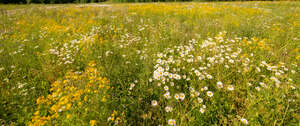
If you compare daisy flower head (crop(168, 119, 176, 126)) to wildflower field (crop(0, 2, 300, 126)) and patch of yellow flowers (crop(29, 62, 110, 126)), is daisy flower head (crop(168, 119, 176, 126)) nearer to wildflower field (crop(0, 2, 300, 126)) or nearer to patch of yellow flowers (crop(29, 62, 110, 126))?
wildflower field (crop(0, 2, 300, 126))

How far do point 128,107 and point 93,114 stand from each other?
534 mm

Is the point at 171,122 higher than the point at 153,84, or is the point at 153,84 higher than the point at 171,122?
the point at 153,84

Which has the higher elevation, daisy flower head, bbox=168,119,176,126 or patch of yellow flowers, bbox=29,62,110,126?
patch of yellow flowers, bbox=29,62,110,126

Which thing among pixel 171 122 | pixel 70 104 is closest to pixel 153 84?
pixel 171 122

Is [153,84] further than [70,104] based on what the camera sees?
Yes

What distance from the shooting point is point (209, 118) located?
6.23ft

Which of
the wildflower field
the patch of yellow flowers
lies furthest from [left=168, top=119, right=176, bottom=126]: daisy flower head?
the patch of yellow flowers

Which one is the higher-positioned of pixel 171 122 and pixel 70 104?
pixel 70 104

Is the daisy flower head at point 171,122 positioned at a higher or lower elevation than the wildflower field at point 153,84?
lower

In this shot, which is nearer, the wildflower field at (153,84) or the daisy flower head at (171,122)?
the daisy flower head at (171,122)

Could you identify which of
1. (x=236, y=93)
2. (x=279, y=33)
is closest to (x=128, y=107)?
(x=236, y=93)

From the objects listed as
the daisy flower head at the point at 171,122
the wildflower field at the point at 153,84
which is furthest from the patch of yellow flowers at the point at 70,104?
the daisy flower head at the point at 171,122

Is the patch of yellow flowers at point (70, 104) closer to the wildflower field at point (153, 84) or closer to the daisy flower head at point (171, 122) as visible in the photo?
the wildflower field at point (153, 84)

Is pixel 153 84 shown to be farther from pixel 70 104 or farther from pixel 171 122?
pixel 70 104
